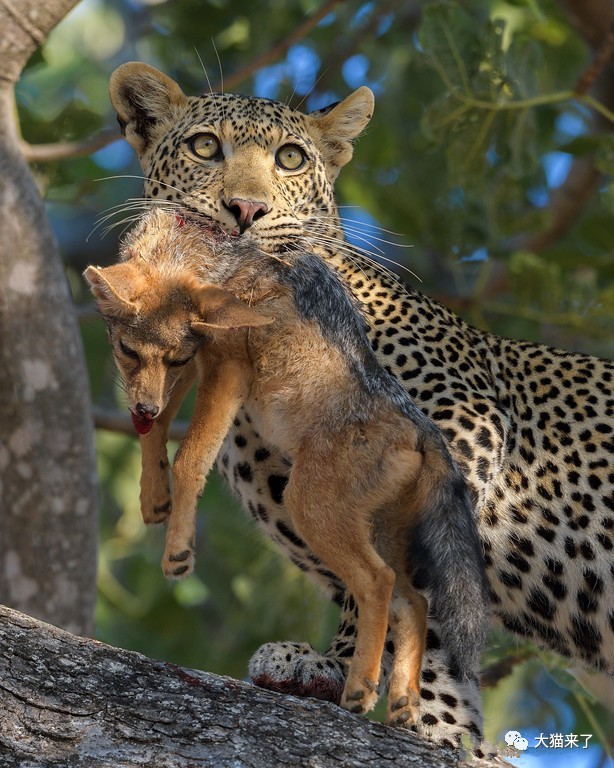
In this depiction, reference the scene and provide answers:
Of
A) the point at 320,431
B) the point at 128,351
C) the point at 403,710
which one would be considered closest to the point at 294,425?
the point at 320,431

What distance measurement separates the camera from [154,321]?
5.87 metres

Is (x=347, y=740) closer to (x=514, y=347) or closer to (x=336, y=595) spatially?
(x=336, y=595)

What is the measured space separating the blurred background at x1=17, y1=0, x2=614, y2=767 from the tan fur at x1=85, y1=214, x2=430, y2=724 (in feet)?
5.33

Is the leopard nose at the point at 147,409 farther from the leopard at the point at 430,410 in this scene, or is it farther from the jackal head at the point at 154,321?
the leopard at the point at 430,410

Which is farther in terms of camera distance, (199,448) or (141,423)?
(141,423)

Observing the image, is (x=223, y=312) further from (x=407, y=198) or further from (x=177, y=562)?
(x=407, y=198)

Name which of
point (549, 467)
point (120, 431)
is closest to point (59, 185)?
point (120, 431)

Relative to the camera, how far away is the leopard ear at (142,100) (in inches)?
316

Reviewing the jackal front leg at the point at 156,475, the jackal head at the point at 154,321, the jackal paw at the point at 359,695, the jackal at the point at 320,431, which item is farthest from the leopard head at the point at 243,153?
the jackal paw at the point at 359,695

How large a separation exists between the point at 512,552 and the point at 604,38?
4898mm

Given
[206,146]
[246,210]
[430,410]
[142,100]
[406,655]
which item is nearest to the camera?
[406,655]

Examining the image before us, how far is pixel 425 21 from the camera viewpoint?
963cm

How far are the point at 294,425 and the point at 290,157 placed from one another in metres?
2.34

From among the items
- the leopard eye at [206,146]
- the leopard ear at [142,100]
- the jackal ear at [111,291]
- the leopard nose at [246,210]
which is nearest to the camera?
the jackal ear at [111,291]
